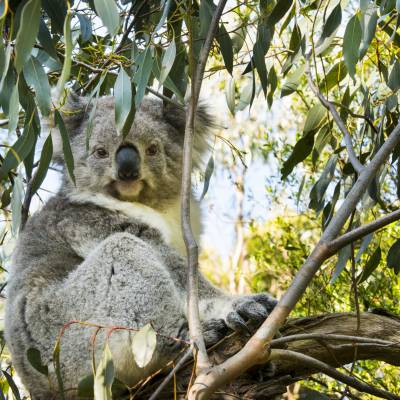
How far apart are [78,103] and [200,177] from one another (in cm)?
91

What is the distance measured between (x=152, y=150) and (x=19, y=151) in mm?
1481

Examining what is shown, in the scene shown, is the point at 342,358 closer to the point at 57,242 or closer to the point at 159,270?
the point at 159,270

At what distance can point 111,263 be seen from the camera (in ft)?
9.80

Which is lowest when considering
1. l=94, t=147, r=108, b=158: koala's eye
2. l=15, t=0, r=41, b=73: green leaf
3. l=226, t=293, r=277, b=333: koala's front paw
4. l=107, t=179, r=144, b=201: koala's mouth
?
l=226, t=293, r=277, b=333: koala's front paw

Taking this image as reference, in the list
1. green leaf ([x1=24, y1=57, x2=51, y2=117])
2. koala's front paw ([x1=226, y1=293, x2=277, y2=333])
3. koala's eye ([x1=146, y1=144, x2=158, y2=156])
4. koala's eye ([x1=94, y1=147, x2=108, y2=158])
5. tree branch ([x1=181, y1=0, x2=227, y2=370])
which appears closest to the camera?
tree branch ([x1=181, y1=0, x2=227, y2=370])

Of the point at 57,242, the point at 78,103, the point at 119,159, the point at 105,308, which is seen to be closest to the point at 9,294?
the point at 57,242

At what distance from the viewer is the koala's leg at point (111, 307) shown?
9.36 ft

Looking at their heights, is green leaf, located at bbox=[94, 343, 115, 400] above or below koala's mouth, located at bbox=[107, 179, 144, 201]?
below

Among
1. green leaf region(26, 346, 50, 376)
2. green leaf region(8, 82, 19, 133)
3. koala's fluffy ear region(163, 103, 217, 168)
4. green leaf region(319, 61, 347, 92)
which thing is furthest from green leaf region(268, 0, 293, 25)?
green leaf region(26, 346, 50, 376)

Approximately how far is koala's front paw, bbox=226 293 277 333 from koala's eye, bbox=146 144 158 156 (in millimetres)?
1198

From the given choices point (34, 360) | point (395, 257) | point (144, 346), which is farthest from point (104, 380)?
point (395, 257)

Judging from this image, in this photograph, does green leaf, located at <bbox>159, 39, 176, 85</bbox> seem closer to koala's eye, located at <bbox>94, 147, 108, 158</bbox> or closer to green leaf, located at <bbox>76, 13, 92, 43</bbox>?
green leaf, located at <bbox>76, 13, 92, 43</bbox>

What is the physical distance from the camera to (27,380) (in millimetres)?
3039

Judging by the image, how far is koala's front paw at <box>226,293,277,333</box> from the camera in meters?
Result: 2.76
